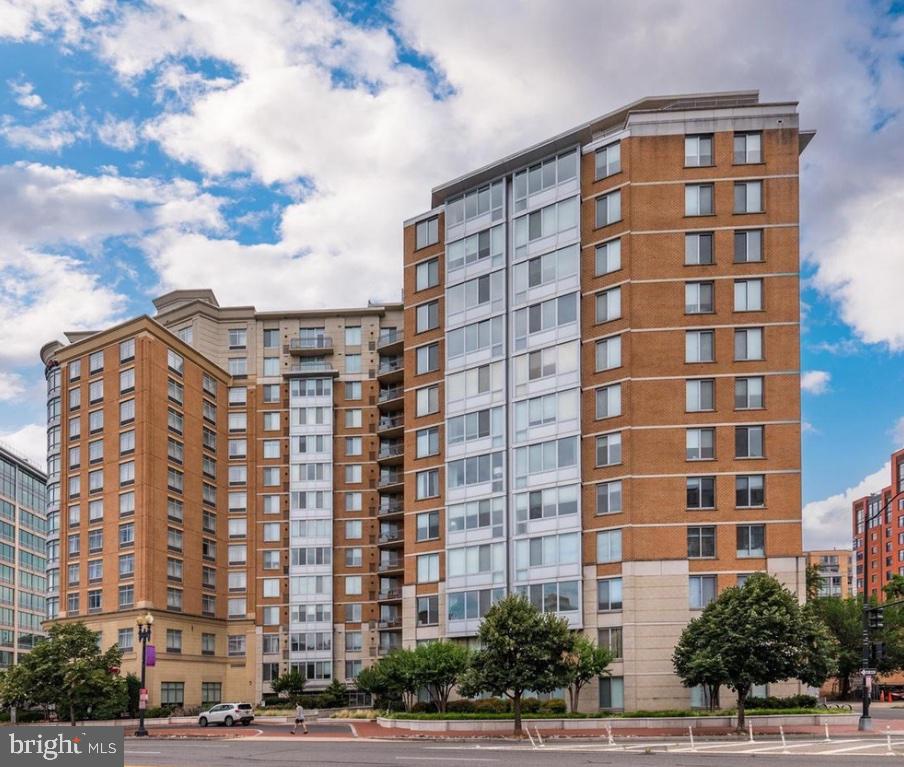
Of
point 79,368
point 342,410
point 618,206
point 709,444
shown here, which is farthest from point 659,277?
point 79,368

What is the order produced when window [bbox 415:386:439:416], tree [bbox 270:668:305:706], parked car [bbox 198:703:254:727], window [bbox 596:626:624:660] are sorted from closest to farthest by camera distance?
window [bbox 596:626:624:660]
parked car [bbox 198:703:254:727]
window [bbox 415:386:439:416]
tree [bbox 270:668:305:706]

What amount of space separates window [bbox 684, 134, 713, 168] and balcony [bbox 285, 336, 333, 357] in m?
43.7

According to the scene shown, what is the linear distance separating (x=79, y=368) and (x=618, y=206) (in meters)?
49.2

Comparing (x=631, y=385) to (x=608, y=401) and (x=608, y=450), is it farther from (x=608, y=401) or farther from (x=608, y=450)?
(x=608, y=450)

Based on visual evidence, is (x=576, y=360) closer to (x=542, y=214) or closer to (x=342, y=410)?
(x=542, y=214)

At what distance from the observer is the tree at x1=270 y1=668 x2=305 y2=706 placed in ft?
298

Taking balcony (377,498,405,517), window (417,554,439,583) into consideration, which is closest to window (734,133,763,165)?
window (417,554,439,583)

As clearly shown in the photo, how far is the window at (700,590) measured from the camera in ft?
203

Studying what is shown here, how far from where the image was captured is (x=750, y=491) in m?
62.6

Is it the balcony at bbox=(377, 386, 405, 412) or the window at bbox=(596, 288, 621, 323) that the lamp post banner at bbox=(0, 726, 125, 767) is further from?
the balcony at bbox=(377, 386, 405, 412)

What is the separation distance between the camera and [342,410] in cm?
9944

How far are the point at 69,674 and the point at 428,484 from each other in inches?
992

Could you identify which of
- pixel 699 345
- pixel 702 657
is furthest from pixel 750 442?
pixel 702 657

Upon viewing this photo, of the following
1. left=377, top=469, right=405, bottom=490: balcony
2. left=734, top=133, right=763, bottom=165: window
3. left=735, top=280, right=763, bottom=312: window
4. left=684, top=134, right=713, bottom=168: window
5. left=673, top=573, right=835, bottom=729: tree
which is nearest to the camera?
left=673, top=573, right=835, bottom=729: tree
